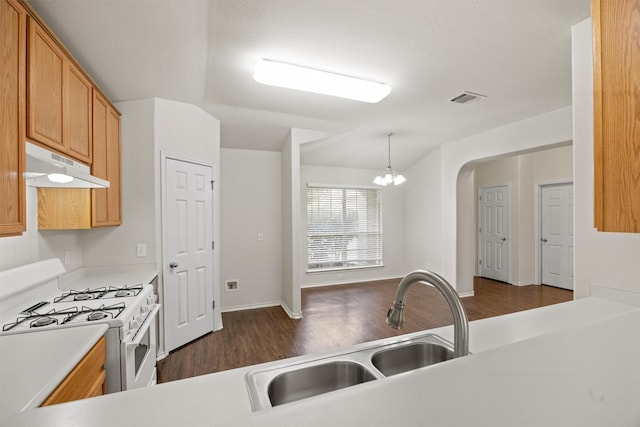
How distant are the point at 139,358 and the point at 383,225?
16.0 feet

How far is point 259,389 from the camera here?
2.60 feet

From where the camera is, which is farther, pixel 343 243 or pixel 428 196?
pixel 343 243

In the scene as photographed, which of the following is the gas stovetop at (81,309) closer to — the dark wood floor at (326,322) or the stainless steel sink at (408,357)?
the dark wood floor at (326,322)

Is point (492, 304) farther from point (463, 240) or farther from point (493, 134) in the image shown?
point (493, 134)

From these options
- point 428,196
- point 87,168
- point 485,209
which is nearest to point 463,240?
point 428,196

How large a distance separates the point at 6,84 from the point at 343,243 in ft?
16.3

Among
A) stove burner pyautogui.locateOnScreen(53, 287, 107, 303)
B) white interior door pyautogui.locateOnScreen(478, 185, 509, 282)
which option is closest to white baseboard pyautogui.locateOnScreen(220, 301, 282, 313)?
stove burner pyautogui.locateOnScreen(53, 287, 107, 303)

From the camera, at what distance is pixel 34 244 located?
78.0 inches

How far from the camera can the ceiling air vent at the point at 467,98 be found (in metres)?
2.93

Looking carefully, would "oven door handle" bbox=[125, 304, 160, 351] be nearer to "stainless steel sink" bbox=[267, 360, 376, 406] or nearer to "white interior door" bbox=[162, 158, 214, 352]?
"white interior door" bbox=[162, 158, 214, 352]

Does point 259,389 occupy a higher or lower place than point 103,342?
higher

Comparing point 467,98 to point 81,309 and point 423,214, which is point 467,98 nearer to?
point 423,214

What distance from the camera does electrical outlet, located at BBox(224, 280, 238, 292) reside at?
4.21m

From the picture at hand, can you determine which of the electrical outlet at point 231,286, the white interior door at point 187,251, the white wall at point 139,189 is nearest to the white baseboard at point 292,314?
the electrical outlet at point 231,286
